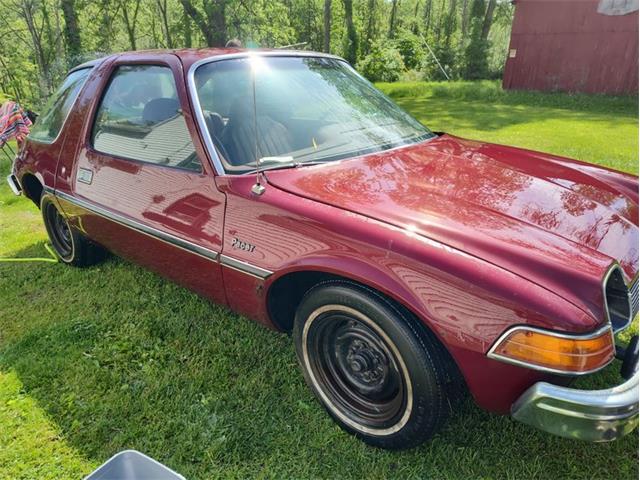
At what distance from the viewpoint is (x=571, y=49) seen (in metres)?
14.9

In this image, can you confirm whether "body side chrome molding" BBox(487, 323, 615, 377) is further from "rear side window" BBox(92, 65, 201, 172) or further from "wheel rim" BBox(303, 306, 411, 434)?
"rear side window" BBox(92, 65, 201, 172)

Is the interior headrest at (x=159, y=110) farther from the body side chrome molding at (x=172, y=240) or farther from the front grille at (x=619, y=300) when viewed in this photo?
the front grille at (x=619, y=300)

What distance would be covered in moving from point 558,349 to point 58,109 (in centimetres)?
369

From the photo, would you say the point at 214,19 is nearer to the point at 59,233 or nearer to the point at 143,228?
the point at 59,233

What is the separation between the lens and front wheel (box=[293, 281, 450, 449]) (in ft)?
5.53

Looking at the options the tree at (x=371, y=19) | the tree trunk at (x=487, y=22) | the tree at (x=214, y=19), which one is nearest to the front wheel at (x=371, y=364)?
the tree at (x=214, y=19)

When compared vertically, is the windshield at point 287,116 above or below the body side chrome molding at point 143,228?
above

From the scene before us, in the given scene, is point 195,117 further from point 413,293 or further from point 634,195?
point 634,195

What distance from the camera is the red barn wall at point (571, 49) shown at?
14.0 m

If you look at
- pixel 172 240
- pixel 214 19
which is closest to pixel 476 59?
pixel 214 19

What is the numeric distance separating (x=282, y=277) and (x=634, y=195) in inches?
69.5

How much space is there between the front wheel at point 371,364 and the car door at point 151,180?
624 millimetres

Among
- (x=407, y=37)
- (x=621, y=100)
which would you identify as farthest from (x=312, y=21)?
(x=621, y=100)

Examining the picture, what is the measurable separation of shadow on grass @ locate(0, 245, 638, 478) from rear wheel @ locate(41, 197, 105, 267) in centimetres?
47
